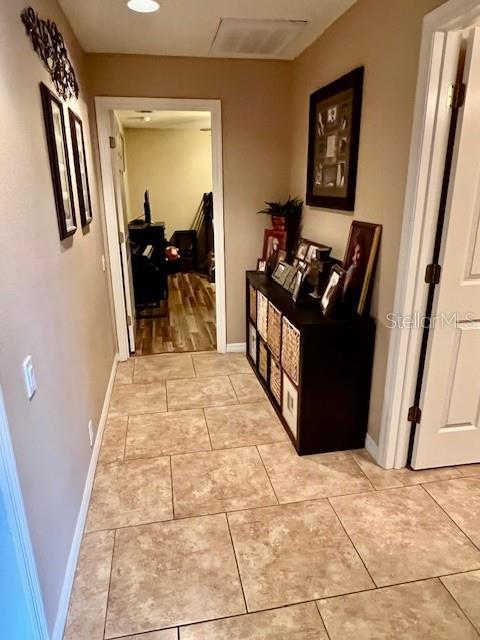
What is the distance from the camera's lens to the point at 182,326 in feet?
15.3

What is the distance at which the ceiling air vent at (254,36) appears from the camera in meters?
2.60

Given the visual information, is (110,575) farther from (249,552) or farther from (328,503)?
(328,503)

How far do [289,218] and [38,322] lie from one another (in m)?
2.34

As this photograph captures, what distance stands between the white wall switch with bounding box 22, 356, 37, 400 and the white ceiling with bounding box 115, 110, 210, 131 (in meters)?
4.53

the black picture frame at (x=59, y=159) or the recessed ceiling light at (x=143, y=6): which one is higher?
the recessed ceiling light at (x=143, y=6)

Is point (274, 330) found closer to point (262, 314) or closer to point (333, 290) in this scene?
point (262, 314)

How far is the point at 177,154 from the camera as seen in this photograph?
733 centimetres

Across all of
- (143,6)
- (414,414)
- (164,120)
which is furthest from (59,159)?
(164,120)

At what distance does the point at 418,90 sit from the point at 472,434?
174cm

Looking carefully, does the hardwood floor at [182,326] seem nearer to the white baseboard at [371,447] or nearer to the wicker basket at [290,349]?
the wicker basket at [290,349]

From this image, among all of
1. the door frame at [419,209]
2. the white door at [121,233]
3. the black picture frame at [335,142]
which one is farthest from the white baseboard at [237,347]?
the door frame at [419,209]

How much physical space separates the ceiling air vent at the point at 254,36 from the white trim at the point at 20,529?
2.60 m

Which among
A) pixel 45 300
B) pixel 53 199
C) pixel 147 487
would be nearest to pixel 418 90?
pixel 53 199

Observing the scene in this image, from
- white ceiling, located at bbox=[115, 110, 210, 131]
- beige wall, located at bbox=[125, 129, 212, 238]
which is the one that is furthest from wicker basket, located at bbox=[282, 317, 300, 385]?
beige wall, located at bbox=[125, 129, 212, 238]
